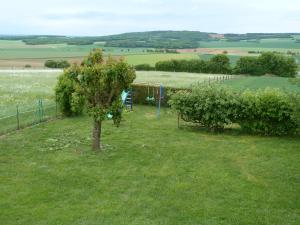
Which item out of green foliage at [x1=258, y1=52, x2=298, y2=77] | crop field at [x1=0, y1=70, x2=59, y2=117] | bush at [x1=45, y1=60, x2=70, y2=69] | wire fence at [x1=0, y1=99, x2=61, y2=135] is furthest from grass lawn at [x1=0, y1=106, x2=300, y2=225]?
green foliage at [x1=258, y1=52, x2=298, y2=77]

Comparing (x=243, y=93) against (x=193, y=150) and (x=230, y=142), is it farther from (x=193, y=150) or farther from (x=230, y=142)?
(x=193, y=150)

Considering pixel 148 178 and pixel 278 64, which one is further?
pixel 278 64

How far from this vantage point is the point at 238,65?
74500mm

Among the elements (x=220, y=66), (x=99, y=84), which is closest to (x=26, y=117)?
(x=99, y=84)

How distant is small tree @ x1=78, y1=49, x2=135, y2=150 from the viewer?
51.0 feet

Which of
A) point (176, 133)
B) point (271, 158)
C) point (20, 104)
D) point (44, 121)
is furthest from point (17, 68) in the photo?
point (271, 158)

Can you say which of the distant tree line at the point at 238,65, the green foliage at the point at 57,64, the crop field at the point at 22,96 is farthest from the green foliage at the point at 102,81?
the green foliage at the point at 57,64

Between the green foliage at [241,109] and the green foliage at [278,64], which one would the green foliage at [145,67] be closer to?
the green foliage at [278,64]

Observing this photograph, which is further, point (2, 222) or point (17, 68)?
point (17, 68)

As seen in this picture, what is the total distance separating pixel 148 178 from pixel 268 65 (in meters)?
66.7

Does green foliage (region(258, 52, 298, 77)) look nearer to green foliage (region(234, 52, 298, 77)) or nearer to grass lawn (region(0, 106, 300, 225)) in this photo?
green foliage (region(234, 52, 298, 77))

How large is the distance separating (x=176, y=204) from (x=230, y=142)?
791 centimetres

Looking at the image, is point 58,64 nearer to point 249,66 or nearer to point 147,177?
point 249,66

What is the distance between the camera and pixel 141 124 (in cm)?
2233
